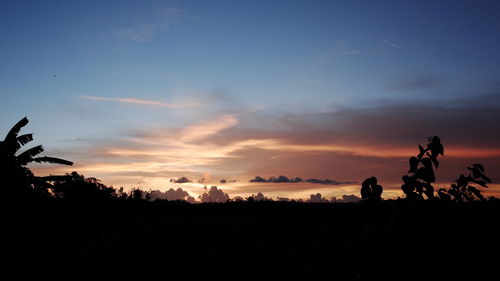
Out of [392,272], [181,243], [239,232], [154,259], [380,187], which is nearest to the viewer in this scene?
[380,187]

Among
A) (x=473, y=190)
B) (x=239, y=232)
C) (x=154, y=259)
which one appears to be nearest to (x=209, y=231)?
(x=239, y=232)

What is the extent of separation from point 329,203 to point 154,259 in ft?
37.7

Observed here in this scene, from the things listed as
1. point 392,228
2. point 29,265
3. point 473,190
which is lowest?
point 29,265

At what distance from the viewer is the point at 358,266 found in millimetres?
5910

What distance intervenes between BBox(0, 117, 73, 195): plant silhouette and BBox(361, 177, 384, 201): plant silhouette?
24526mm

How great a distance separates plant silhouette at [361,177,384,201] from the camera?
430 cm

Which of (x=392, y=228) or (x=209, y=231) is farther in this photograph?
(x=209, y=231)

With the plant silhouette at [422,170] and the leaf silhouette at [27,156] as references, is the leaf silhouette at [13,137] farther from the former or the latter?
the plant silhouette at [422,170]

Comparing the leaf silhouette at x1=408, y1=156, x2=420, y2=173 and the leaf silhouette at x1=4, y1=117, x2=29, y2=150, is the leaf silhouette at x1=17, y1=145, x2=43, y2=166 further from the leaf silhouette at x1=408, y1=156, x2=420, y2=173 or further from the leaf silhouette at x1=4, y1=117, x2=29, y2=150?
the leaf silhouette at x1=408, y1=156, x2=420, y2=173

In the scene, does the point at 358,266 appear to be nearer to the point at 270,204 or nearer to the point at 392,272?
the point at 392,272

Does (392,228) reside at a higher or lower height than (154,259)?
higher

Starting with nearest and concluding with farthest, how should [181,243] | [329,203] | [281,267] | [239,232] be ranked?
1. [281,267]
2. [181,243]
3. [239,232]
4. [329,203]

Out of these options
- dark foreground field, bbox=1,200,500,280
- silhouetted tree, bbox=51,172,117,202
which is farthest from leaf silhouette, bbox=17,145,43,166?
dark foreground field, bbox=1,200,500,280

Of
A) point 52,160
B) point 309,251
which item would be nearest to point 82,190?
point 52,160
